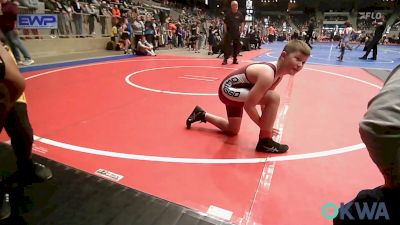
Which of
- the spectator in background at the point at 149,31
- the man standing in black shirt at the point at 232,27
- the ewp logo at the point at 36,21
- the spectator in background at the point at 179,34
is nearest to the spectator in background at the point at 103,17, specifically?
the spectator in background at the point at 149,31

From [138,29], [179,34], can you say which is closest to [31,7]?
[138,29]

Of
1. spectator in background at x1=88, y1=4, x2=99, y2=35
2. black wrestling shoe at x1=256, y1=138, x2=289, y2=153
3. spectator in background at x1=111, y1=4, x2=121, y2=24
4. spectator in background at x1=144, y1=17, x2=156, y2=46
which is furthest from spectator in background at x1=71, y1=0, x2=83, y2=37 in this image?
black wrestling shoe at x1=256, y1=138, x2=289, y2=153

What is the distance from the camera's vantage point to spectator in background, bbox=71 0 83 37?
35.1 feet

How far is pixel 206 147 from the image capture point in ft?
8.80

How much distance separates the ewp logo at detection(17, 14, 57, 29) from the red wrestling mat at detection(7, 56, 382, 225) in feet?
16.2

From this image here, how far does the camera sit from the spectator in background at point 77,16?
1069 centimetres

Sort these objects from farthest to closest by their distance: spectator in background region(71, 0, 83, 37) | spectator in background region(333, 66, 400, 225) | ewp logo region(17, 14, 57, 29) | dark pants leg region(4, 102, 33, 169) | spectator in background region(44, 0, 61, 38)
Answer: spectator in background region(71, 0, 83, 37)
spectator in background region(44, 0, 61, 38)
ewp logo region(17, 14, 57, 29)
dark pants leg region(4, 102, 33, 169)
spectator in background region(333, 66, 400, 225)

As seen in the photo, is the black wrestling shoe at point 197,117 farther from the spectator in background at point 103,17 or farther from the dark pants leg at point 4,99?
the spectator in background at point 103,17

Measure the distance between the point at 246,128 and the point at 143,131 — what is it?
1.11m

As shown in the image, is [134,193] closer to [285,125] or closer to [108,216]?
[108,216]

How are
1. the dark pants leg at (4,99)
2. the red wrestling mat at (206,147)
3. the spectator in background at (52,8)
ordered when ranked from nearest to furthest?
the dark pants leg at (4,99), the red wrestling mat at (206,147), the spectator in background at (52,8)

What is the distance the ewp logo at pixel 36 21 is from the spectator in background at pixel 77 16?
127cm

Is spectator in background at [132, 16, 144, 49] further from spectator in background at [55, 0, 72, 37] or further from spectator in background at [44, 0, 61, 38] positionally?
spectator in background at [44, 0, 61, 38]

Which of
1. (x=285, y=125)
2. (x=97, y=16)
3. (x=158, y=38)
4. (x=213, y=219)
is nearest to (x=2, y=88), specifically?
(x=213, y=219)
